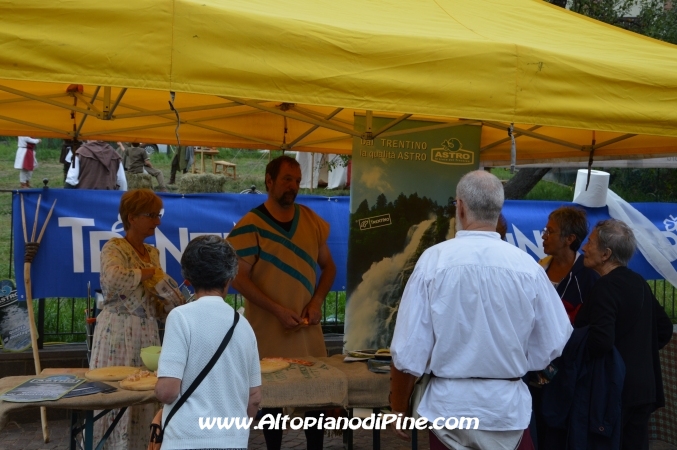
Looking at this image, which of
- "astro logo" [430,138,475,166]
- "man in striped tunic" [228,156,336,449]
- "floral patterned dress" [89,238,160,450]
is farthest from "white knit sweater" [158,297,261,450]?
"astro logo" [430,138,475,166]

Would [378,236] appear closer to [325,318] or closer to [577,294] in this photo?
[577,294]

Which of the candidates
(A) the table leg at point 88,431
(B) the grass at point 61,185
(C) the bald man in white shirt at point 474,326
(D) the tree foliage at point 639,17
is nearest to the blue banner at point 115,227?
(B) the grass at point 61,185

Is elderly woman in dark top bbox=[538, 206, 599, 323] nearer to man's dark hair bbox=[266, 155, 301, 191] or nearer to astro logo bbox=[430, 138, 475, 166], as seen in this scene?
astro logo bbox=[430, 138, 475, 166]

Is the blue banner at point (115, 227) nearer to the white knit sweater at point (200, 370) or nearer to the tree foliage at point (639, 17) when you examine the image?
the white knit sweater at point (200, 370)

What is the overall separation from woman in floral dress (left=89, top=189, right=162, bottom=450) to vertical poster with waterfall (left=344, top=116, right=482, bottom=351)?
48.0 inches

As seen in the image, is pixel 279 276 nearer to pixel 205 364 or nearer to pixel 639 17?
pixel 205 364

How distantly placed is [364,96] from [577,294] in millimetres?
1724

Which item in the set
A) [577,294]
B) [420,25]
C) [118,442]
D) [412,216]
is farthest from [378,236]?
[118,442]

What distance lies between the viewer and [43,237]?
5727 mm

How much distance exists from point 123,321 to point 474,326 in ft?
7.28

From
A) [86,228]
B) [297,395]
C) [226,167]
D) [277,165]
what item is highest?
[226,167]

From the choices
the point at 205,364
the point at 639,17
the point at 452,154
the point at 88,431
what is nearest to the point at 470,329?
the point at 205,364

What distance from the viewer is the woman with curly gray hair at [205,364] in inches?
99.0

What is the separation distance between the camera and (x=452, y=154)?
187 inches
